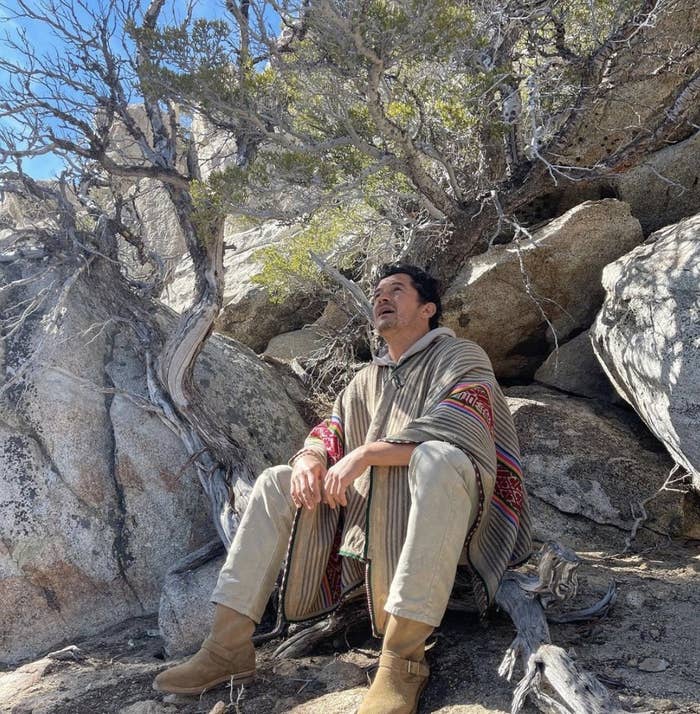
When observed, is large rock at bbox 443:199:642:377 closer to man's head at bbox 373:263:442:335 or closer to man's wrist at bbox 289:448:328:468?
man's head at bbox 373:263:442:335

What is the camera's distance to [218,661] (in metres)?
2.67

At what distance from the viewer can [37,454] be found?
423 cm

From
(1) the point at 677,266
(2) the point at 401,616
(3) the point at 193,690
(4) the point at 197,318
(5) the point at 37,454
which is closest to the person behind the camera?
(2) the point at 401,616

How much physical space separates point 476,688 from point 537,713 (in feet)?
0.92

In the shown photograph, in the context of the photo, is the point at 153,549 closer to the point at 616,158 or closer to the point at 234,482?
the point at 234,482

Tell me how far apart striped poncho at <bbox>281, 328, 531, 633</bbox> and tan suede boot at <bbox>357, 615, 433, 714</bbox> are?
0.22 metres

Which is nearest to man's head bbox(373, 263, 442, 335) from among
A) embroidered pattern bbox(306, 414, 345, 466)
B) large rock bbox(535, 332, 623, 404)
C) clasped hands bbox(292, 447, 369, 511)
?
embroidered pattern bbox(306, 414, 345, 466)

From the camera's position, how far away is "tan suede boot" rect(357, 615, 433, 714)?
2217mm

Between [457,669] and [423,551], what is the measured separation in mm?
530

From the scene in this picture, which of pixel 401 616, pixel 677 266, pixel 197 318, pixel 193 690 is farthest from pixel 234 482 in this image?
pixel 677 266

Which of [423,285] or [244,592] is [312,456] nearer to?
[244,592]

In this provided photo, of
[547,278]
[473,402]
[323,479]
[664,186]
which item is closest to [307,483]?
[323,479]

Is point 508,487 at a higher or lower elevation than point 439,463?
lower

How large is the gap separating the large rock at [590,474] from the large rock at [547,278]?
819 millimetres
